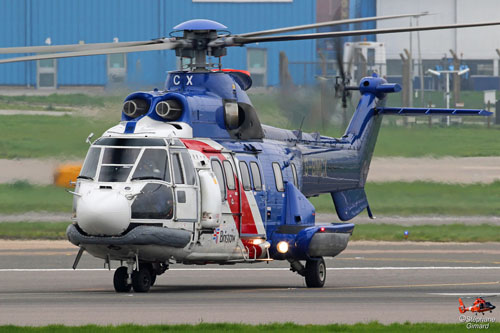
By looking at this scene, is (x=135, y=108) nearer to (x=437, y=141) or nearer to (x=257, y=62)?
(x=437, y=141)

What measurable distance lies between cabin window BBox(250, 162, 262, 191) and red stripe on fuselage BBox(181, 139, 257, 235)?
0.52m

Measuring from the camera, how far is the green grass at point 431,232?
118ft

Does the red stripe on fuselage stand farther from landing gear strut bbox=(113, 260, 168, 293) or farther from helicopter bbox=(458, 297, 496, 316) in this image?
helicopter bbox=(458, 297, 496, 316)

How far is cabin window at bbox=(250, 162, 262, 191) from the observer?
21.5 metres

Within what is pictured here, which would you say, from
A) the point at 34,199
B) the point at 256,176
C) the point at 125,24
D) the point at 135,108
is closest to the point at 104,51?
the point at 135,108

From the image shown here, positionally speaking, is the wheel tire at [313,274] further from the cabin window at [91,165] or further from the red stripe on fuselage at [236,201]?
the cabin window at [91,165]

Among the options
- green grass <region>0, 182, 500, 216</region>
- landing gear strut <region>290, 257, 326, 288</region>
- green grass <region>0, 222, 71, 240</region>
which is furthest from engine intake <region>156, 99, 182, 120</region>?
green grass <region>0, 182, 500, 216</region>

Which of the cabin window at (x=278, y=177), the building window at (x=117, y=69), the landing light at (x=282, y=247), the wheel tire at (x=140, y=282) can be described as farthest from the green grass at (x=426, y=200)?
the wheel tire at (x=140, y=282)

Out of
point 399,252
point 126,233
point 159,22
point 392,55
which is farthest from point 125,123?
point 392,55

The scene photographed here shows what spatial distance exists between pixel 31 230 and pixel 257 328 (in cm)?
2252

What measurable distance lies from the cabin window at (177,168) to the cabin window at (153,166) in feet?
0.54

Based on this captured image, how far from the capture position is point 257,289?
2169 cm

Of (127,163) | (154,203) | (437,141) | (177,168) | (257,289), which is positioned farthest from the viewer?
(437,141)

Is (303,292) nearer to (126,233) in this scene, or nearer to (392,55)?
(126,233)
